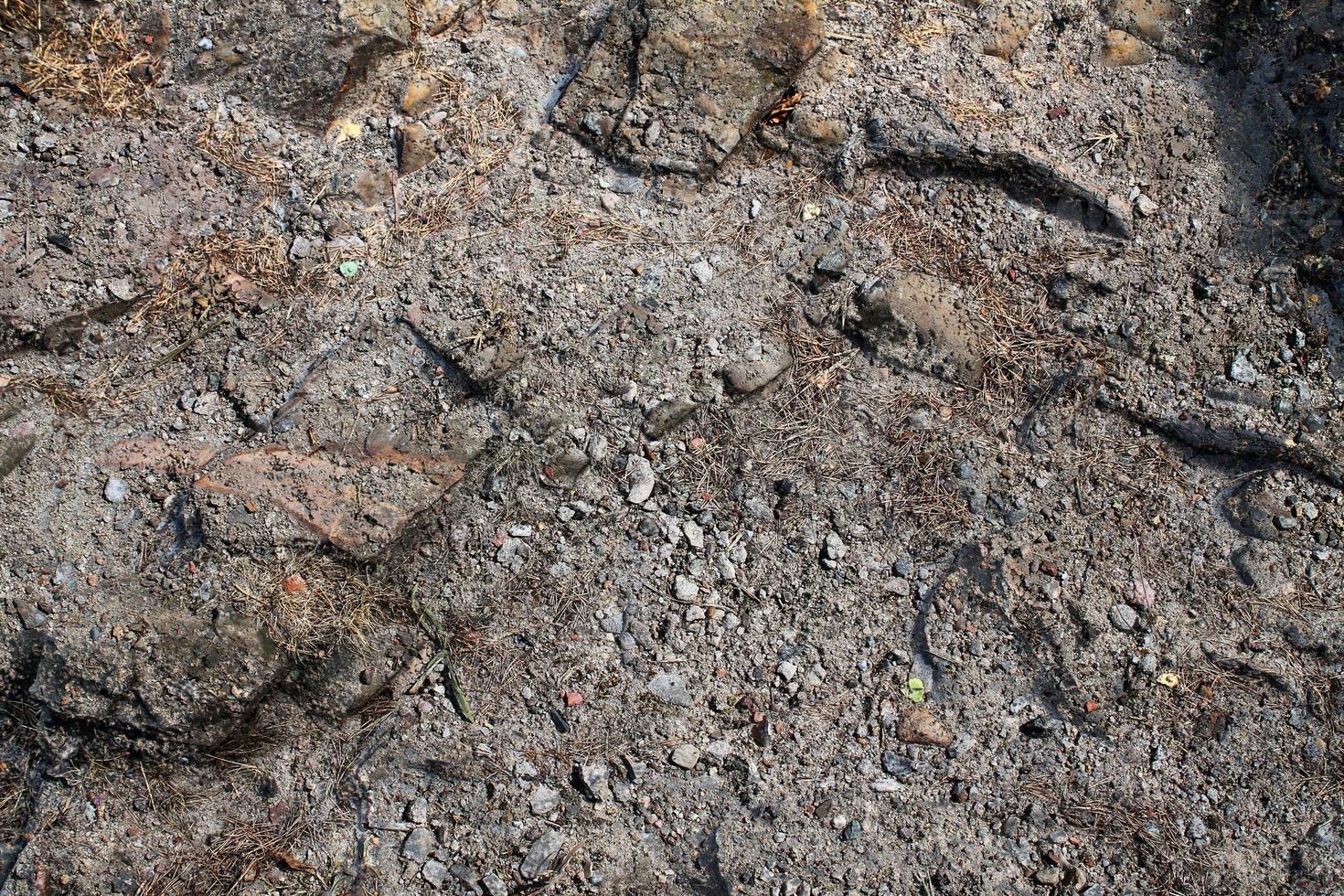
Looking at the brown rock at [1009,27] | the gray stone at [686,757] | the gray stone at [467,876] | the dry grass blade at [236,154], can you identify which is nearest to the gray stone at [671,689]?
the gray stone at [686,757]

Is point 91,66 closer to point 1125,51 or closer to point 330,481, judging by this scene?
point 330,481

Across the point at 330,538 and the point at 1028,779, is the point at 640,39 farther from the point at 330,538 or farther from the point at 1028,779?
the point at 1028,779

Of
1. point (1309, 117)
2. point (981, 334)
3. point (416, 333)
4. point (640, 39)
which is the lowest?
point (416, 333)

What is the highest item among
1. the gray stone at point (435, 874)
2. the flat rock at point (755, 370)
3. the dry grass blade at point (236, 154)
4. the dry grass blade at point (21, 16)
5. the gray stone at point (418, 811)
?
the dry grass blade at point (21, 16)

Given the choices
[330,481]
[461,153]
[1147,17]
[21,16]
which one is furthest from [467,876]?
[1147,17]

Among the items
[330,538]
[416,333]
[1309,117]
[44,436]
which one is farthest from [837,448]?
[44,436]

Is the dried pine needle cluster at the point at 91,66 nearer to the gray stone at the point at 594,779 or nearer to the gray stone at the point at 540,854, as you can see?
the gray stone at the point at 594,779

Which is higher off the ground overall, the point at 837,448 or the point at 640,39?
the point at 640,39
